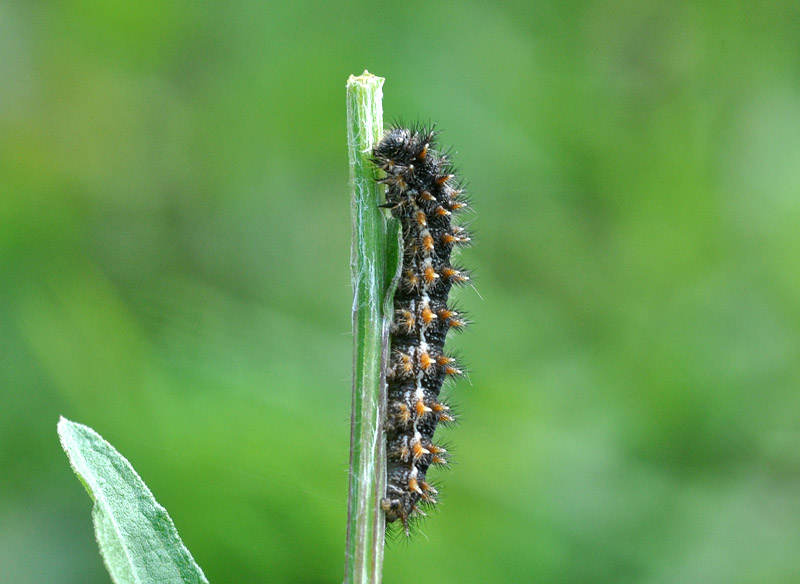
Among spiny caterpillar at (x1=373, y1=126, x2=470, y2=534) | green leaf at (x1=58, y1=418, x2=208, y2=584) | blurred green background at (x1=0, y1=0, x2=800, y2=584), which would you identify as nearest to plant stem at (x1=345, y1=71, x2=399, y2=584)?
green leaf at (x1=58, y1=418, x2=208, y2=584)

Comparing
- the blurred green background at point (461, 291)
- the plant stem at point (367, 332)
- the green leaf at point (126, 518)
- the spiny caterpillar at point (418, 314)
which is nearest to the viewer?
the green leaf at point (126, 518)

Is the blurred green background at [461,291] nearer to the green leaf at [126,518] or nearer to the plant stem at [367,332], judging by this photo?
the plant stem at [367,332]

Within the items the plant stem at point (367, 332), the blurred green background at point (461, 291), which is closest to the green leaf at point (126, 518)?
the plant stem at point (367, 332)

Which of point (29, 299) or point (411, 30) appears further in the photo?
point (411, 30)

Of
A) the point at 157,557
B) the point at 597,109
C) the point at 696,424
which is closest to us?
the point at 157,557

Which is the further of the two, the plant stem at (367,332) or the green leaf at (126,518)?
the plant stem at (367,332)

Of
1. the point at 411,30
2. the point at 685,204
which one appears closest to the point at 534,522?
the point at 685,204

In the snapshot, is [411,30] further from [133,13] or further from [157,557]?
[157,557]
